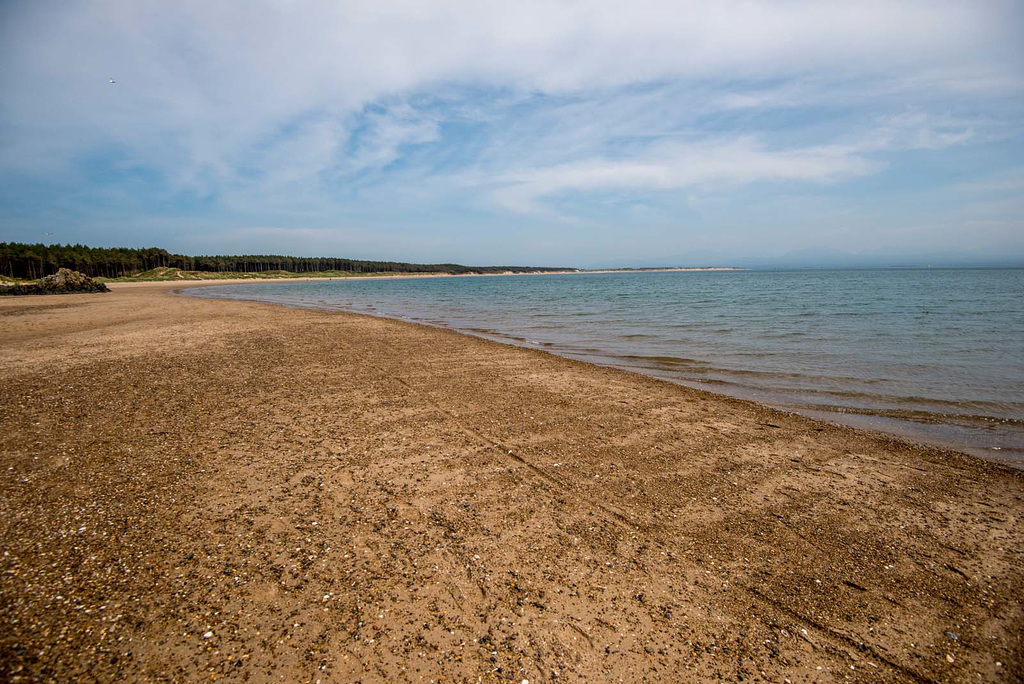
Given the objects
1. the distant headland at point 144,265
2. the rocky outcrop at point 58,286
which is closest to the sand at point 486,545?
the rocky outcrop at point 58,286

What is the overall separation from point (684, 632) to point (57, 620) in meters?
4.08

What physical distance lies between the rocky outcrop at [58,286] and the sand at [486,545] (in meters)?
46.8

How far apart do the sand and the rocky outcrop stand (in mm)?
46789

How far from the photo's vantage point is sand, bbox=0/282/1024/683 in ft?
9.21

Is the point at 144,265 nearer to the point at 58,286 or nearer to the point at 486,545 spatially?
the point at 58,286

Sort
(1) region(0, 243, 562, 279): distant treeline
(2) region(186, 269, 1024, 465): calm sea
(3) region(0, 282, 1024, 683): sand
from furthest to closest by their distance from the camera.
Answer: (1) region(0, 243, 562, 279): distant treeline < (2) region(186, 269, 1024, 465): calm sea < (3) region(0, 282, 1024, 683): sand

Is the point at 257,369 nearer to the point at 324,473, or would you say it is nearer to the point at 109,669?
the point at 324,473

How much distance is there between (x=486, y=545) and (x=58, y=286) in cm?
5555

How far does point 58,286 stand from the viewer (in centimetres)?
4091

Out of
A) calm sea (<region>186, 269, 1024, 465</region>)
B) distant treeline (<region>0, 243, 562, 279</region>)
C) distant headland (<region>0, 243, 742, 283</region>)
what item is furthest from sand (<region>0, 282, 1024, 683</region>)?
distant treeline (<region>0, 243, 562, 279</region>)

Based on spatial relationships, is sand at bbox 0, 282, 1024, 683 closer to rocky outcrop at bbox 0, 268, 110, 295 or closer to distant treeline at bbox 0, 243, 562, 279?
rocky outcrop at bbox 0, 268, 110, 295

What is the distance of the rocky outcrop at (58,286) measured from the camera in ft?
129

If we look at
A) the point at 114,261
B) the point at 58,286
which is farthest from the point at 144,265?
the point at 58,286

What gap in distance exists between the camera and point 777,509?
15.1 feet
